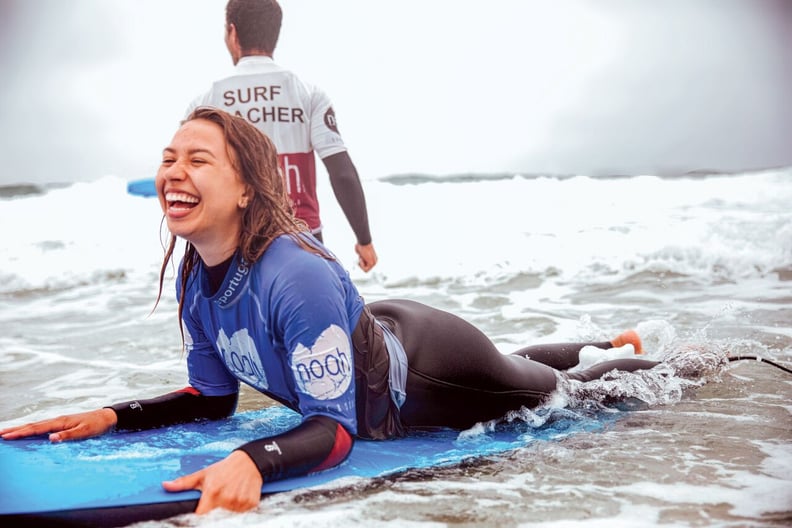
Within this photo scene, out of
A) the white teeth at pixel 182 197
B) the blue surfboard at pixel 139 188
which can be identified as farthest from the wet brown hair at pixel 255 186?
the blue surfboard at pixel 139 188

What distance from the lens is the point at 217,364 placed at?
2.71m

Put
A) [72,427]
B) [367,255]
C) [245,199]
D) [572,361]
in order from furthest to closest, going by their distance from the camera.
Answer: [367,255] → [572,361] → [72,427] → [245,199]

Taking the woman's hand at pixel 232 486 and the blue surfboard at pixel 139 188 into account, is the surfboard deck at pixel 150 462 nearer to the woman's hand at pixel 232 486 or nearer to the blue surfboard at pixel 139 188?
the woman's hand at pixel 232 486

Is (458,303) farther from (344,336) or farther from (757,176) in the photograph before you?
(757,176)

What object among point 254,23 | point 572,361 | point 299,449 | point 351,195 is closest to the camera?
point 299,449

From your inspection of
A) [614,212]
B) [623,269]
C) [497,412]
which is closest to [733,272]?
[623,269]

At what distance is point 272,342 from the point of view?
7.61 feet

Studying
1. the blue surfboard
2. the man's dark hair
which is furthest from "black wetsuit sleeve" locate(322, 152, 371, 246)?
the blue surfboard

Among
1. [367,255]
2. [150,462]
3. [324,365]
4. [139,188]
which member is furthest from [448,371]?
[139,188]

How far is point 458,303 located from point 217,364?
4235 millimetres

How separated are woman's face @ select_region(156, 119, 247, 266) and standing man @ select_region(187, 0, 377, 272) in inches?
58.2

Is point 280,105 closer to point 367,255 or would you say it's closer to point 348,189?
point 348,189

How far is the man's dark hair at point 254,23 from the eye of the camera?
3861 millimetres

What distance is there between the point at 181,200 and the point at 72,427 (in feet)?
3.07
